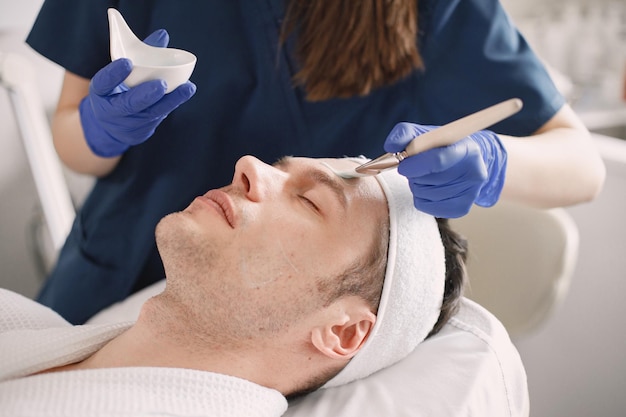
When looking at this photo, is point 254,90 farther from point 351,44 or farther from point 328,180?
point 328,180

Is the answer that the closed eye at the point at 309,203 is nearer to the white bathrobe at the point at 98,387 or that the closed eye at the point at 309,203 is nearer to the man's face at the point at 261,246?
the man's face at the point at 261,246

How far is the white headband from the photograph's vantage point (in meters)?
1.02

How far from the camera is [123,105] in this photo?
1.00 metres

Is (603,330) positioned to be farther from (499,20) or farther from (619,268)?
(499,20)

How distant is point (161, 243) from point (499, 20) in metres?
0.77

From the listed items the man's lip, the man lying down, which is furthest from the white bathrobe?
the man's lip

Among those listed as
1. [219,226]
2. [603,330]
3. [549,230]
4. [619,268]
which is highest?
[219,226]

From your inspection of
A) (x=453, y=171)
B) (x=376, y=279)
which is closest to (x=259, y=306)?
(x=376, y=279)

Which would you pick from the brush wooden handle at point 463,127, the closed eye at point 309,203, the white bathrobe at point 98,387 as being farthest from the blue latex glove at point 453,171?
the white bathrobe at point 98,387

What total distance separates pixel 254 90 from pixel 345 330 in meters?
0.51

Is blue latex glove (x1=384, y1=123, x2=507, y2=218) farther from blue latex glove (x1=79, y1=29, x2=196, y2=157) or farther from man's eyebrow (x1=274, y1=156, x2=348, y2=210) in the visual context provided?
blue latex glove (x1=79, y1=29, x2=196, y2=157)

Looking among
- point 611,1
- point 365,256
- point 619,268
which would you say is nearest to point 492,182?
point 365,256

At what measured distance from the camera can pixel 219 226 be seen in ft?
3.15

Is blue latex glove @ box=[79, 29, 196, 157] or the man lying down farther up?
blue latex glove @ box=[79, 29, 196, 157]
